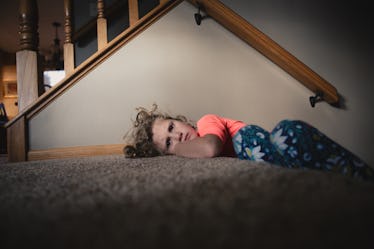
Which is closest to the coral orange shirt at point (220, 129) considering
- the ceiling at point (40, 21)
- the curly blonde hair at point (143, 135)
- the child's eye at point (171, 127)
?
the child's eye at point (171, 127)

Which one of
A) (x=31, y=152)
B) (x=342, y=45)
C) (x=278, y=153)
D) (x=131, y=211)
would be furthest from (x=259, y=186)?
(x=342, y=45)

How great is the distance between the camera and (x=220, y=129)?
861 millimetres

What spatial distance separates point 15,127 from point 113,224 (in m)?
1.09

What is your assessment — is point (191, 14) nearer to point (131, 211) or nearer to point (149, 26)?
point (149, 26)

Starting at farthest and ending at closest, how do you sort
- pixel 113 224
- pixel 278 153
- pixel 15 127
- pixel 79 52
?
1. pixel 79 52
2. pixel 15 127
3. pixel 278 153
4. pixel 113 224

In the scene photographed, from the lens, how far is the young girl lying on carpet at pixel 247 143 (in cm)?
60

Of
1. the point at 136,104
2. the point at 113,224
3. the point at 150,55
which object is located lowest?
the point at 113,224

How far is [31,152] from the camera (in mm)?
1062

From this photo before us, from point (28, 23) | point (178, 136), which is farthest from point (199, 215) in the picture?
point (28, 23)

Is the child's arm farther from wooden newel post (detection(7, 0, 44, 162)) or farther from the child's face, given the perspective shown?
wooden newel post (detection(7, 0, 44, 162))

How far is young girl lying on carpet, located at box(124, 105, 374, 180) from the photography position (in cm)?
60

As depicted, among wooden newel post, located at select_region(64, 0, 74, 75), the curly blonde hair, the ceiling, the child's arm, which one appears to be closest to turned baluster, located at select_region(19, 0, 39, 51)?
wooden newel post, located at select_region(64, 0, 74, 75)

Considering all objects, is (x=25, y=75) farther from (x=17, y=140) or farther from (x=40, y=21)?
(x=40, y=21)

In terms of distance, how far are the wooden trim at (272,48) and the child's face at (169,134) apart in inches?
23.5
